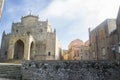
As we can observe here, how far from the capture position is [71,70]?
12281mm

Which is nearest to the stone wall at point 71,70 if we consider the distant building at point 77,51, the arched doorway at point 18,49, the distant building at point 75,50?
the arched doorway at point 18,49

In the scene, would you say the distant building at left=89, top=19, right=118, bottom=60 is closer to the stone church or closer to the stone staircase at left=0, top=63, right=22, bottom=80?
the stone church

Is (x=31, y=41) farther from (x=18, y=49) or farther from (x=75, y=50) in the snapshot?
(x=75, y=50)

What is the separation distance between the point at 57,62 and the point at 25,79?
2.52m

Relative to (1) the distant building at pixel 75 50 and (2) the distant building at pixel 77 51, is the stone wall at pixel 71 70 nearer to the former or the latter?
(2) the distant building at pixel 77 51

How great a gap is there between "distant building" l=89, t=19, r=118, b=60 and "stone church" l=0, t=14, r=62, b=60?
754 centimetres

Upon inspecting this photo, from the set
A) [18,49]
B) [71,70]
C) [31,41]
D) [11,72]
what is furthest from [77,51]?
[11,72]

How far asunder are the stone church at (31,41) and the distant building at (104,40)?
7543 millimetres

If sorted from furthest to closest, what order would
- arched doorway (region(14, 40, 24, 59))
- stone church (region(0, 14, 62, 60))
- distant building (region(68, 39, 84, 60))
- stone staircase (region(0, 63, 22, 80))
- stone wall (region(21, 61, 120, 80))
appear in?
distant building (region(68, 39, 84, 60)), arched doorway (region(14, 40, 24, 59)), stone church (region(0, 14, 62, 60)), stone staircase (region(0, 63, 22, 80)), stone wall (region(21, 61, 120, 80))

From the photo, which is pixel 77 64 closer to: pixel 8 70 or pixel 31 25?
pixel 8 70

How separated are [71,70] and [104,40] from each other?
628 inches

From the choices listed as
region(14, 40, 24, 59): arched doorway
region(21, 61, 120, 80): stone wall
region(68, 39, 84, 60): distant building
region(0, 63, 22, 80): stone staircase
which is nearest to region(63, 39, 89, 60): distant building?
region(68, 39, 84, 60): distant building

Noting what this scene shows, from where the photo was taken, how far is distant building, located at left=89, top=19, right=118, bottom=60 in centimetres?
2442

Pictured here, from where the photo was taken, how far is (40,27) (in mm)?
34656
